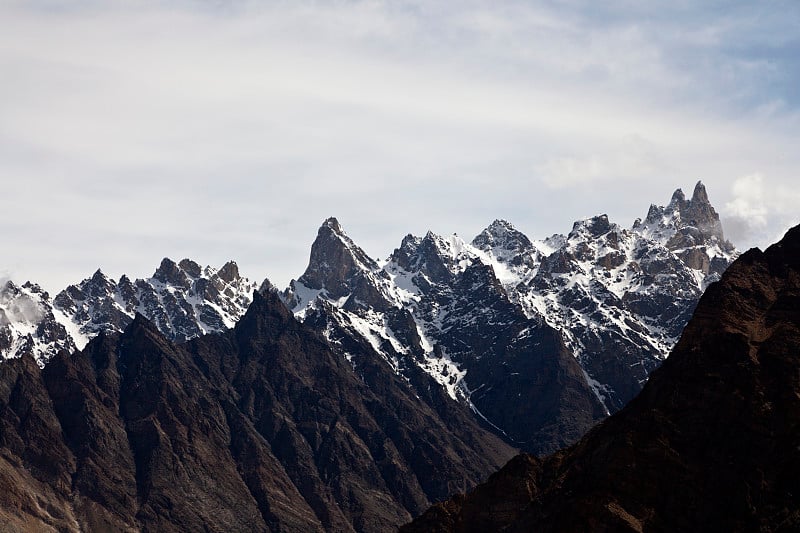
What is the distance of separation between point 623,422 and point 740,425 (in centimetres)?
1807

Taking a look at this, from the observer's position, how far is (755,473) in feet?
593

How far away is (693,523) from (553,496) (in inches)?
903

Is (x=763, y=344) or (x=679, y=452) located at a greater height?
(x=763, y=344)

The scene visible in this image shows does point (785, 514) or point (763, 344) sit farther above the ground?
point (763, 344)

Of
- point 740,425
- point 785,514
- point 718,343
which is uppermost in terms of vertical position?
point 718,343

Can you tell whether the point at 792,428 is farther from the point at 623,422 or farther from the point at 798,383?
the point at 623,422

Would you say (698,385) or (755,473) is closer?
(755,473)

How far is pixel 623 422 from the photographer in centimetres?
19912

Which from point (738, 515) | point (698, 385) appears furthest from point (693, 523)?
point (698, 385)

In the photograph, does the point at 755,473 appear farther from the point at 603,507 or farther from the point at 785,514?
the point at 603,507

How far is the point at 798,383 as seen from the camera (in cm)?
18800

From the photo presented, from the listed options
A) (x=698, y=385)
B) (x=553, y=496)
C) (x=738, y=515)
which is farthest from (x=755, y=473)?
(x=553, y=496)

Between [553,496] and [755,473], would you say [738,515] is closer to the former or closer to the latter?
[755,473]

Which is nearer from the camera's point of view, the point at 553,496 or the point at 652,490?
the point at 652,490
